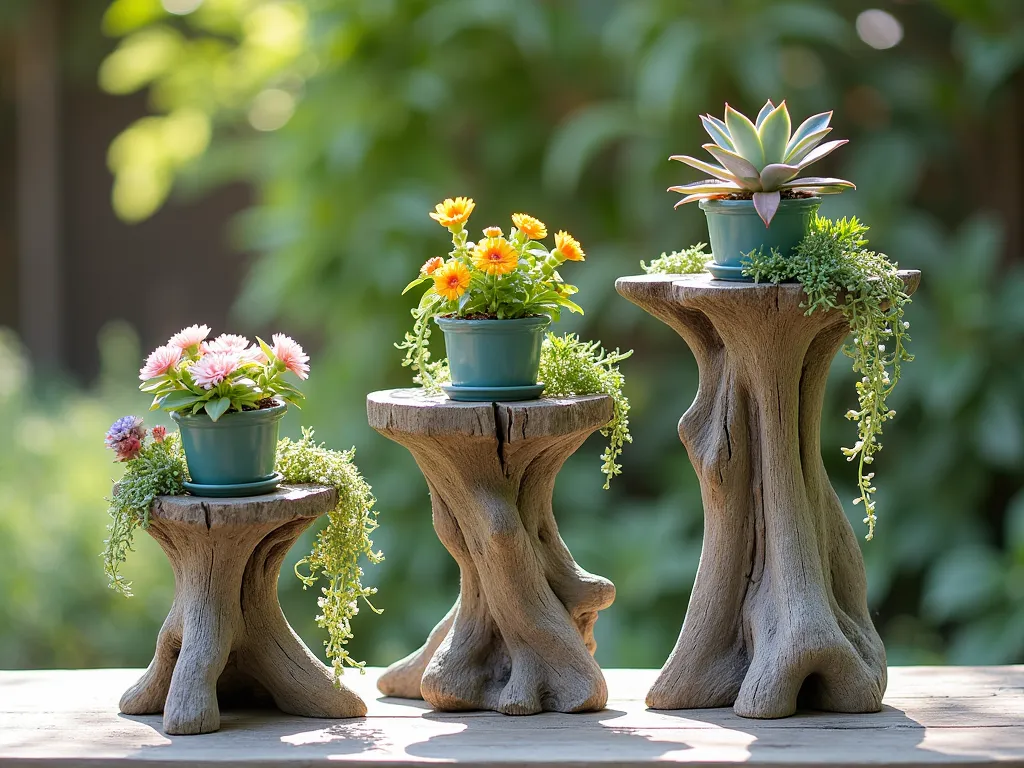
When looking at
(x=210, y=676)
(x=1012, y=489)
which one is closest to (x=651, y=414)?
(x=1012, y=489)

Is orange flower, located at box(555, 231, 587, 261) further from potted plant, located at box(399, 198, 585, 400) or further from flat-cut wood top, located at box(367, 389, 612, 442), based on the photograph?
flat-cut wood top, located at box(367, 389, 612, 442)

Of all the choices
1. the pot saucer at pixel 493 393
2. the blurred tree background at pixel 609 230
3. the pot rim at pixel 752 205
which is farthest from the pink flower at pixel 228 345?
the blurred tree background at pixel 609 230

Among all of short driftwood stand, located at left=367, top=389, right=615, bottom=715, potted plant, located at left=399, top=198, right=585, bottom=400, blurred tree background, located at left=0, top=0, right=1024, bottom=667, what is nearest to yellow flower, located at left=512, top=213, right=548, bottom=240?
potted plant, located at left=399, top=198, right=585, bottom=400

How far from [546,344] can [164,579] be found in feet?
10.1

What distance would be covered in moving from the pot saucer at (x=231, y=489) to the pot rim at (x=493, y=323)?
473 mm

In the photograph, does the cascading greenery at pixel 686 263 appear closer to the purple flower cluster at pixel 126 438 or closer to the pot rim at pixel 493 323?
the pot rim at pixel 493 323

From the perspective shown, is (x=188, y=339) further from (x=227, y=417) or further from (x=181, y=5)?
(x=181, y=5)

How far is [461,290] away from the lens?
2.37m

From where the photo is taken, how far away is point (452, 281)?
2365 mm

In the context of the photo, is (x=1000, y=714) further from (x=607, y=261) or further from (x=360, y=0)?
(x=360, y=0)

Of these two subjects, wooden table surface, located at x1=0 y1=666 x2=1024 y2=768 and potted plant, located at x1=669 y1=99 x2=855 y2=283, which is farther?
potted plant, located at x1=669 y1=99 x2=855 y2=283

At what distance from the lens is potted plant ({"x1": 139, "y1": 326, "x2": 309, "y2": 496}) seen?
2312 mm

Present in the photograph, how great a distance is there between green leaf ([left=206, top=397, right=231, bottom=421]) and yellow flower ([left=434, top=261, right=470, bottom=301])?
469mm

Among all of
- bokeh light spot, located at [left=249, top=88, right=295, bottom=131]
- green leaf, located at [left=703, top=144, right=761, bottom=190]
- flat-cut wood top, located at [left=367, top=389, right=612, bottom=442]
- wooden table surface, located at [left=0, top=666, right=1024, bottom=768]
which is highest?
bokeh light spot, located at [left=249, top=88, right=295, bottom=131]
